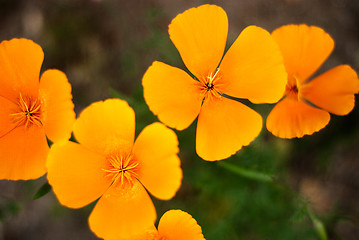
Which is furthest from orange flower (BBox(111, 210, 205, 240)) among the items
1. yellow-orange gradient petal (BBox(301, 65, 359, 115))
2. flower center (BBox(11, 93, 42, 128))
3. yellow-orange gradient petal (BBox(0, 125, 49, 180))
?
yellow-orange gradient petal (BBox(301, 65, 359, 115))

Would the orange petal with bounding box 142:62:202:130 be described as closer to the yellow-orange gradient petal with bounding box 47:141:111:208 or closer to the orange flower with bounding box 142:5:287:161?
the orange flower with bounding box 142:5:287:161

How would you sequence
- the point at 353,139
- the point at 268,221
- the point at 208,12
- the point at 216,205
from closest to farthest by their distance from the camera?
the point at 208,12
the point at 268,221
the point at 216,205
the point at 353,139

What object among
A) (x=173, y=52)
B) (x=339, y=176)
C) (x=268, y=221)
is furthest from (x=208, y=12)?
(x=339, y=176)

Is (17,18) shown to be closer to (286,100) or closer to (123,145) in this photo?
(123,145)

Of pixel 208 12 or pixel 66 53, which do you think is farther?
pixel 66 53

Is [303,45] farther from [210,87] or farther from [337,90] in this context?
[210,87]

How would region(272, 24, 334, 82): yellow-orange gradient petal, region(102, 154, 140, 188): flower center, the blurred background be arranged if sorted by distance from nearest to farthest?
region(102, 154, 140, 188): flower center → region(272, 24, 334, 82): yellow-orange gradient petal → the blurred background

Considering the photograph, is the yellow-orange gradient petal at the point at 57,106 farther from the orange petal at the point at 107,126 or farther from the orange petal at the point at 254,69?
the orange petal at the point at 254,69
